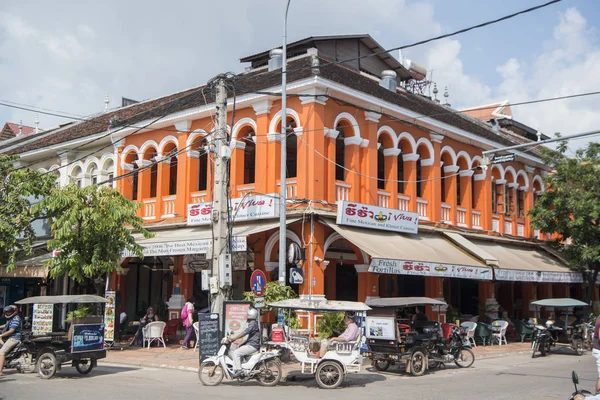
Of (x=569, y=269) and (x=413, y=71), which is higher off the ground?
(x=413, y=71)

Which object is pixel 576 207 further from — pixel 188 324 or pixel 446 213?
pixel 188 324

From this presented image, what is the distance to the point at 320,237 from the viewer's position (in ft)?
59.3

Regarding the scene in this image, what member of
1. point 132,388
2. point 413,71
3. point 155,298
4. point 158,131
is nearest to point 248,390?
point 132,388

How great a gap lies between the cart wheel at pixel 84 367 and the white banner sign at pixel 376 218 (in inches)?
293

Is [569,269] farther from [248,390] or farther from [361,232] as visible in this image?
[248,390]

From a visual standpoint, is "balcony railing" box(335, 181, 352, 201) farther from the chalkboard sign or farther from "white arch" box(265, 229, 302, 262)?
the chalkboard sign

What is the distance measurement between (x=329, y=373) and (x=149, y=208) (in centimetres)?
1254

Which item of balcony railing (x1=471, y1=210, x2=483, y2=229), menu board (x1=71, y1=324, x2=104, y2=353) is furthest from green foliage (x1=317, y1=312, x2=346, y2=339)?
balcony railing (x1=471, y1=210, x2=483, y2=229)

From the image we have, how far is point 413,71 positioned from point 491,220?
32.0 ft

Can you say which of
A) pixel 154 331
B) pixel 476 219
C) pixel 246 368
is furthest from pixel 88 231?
pixel 476 219

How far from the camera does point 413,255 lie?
1847 centimetres

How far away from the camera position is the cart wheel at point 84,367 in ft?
46.0

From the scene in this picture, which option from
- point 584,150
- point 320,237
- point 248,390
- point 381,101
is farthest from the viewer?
point 584,150

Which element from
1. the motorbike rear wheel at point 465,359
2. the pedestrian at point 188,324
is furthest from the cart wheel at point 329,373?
the pedestrian at point 188,324
